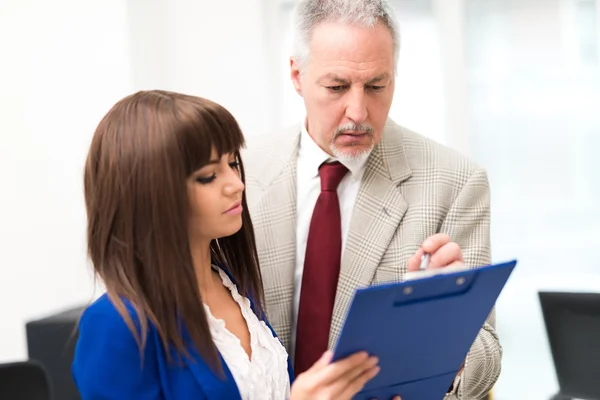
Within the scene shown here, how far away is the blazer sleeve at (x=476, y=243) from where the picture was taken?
1.77 metres

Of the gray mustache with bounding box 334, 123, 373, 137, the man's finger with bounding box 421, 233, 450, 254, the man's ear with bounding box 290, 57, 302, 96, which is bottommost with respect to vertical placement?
the man's finger with bounding box 421, 233, 450, 254

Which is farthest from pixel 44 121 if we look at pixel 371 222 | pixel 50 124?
pixel 371 222

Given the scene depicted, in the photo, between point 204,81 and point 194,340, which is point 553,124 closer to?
point 204,81

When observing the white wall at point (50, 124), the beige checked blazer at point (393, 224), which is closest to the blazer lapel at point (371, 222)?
the beige checked blazer at point (393, 224)

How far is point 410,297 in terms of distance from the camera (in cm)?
127

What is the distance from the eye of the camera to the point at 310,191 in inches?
77.1

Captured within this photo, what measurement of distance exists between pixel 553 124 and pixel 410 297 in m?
2.83

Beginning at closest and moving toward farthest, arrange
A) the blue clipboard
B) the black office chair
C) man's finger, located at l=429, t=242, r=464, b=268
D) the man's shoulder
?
the blue clipboard
man's finger, located at l=429, t=242, r=464, b=268
the man's shoulder
the black office chair

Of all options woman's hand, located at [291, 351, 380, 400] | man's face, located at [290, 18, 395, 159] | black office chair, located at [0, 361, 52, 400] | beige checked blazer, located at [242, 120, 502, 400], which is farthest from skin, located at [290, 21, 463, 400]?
black office chair, located at [0, 361, 52, 400]

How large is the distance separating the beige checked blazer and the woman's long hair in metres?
0.51

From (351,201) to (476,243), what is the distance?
301 millimetres

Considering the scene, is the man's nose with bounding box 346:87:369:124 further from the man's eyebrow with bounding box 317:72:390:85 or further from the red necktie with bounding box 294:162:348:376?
the red necktie with bounding box 294:162:348:376

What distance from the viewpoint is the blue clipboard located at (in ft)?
4.09

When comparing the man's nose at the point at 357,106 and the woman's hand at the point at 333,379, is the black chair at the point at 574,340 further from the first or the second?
the woman's hand at the point at 333,379
